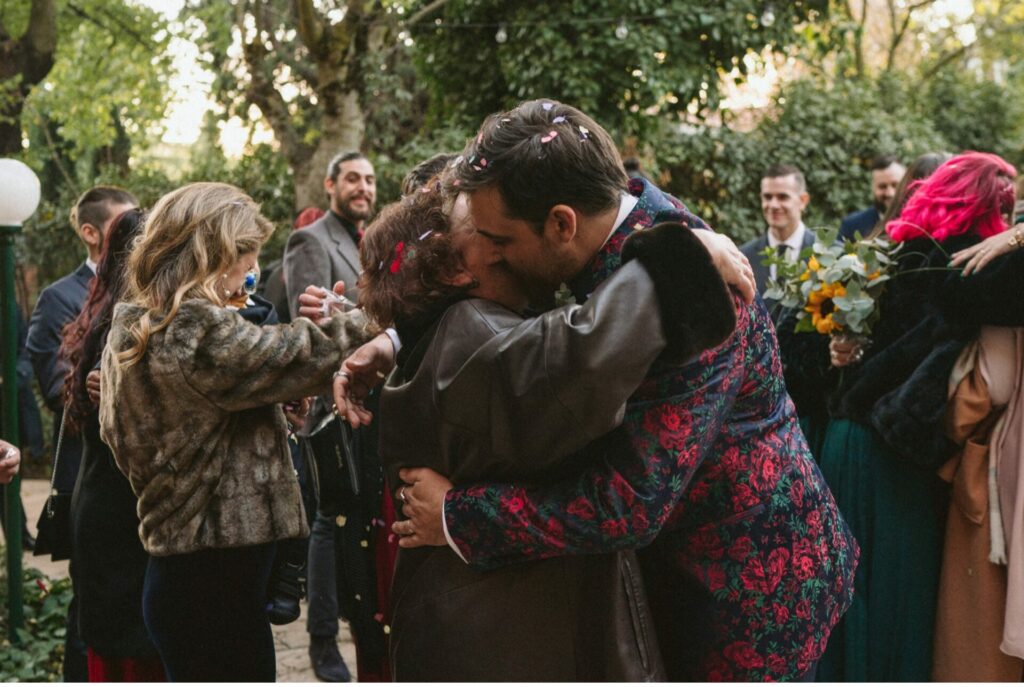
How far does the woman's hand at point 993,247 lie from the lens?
3486 millimetres

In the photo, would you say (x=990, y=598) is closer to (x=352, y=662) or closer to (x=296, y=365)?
(x=296, y=365)

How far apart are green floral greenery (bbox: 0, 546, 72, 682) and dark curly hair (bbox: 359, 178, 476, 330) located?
413 cm

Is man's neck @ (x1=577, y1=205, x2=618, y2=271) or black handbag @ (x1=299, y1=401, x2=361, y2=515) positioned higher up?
man's neck @ (x1=577, y1=205, x2=618, y2=271)

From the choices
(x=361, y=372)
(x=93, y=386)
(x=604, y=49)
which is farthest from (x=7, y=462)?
(x=604, y=49)

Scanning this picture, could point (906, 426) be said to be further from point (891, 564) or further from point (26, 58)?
point (26, 58)

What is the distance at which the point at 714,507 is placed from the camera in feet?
6.82

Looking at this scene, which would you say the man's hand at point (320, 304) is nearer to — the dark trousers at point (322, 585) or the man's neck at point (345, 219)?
the dark trousers at point (322, 585)

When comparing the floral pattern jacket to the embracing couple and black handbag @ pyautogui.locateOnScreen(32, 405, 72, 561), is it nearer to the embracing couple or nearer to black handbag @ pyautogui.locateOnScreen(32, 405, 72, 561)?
the embracing couple

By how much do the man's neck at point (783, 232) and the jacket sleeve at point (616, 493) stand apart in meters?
5.08

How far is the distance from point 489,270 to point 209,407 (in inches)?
54.6

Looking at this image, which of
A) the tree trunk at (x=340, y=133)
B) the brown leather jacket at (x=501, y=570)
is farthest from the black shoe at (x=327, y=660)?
the tree trunk at (x=340, y=133)

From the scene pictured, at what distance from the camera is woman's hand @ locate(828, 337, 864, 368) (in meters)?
4.04

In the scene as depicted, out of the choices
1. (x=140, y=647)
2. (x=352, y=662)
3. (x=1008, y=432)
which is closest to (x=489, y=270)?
(x=140, y=647)

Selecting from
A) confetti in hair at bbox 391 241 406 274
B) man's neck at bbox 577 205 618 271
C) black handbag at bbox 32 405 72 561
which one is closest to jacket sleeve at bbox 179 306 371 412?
confetti in hair at bbox 391 241 406 274
